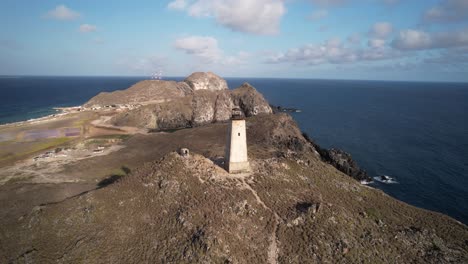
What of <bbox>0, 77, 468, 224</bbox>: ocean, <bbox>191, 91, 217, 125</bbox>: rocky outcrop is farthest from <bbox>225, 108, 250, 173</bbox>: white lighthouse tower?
<bbox>191, 91, 217, 125</bbox>: rocky outcrop

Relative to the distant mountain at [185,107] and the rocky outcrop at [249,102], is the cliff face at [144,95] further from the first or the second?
the rocky outcrop at [249,102]

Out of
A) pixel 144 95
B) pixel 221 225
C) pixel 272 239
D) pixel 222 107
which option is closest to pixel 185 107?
pixel 222 107

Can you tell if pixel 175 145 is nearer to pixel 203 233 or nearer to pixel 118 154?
pixel 118 154

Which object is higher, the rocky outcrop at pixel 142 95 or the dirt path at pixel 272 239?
the rocky outcrop at pixel 142 95

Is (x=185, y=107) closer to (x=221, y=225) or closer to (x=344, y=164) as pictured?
(x=344, y=164)

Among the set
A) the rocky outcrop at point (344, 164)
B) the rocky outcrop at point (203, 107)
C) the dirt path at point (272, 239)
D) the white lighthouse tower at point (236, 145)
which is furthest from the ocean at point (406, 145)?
the rocky outcrop at point (203, 107)

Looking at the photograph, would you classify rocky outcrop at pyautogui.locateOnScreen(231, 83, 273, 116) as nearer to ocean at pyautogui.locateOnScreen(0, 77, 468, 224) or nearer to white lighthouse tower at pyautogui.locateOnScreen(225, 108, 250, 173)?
ocean at pyautogui.locateOnScreen(0, 77, 468, 224)
